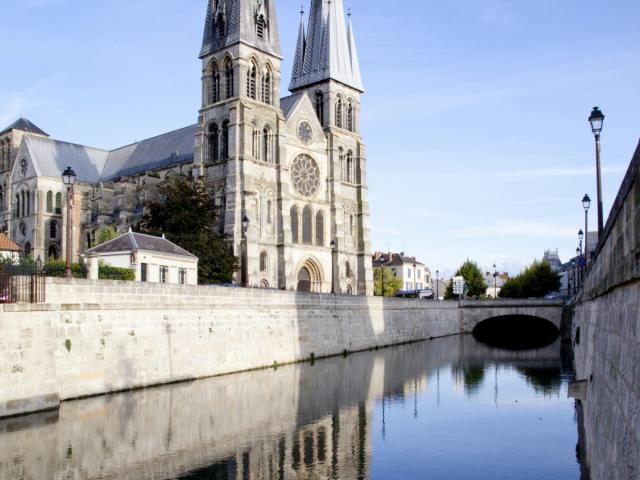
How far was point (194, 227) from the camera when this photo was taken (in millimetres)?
53844

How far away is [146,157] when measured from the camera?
3137 inches

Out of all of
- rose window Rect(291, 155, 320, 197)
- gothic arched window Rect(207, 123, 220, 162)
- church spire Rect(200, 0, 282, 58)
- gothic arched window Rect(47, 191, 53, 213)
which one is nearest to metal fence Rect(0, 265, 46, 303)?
gothic arched window Rect(207, 123, 220, 162)

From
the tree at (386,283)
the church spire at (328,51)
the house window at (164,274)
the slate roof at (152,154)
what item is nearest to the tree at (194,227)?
the house window at (164,274)

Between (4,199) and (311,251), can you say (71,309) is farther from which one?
(4,199)

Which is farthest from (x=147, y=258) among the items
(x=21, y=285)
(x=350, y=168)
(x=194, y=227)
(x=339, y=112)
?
(x=339, y=112)

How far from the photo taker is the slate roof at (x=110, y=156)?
75562mm

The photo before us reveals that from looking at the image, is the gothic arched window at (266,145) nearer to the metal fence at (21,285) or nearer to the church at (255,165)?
the church at (255,165)

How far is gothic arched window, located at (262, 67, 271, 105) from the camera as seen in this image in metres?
67.6

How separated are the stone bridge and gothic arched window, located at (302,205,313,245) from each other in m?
20.4

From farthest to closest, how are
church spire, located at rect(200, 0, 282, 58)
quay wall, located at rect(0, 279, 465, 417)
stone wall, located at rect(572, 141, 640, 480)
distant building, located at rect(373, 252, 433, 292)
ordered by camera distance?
distant building, located at rect(373, 252, 433, 292), church spire, located at rect(200, 0, 282, 58), quay wall, located at rect(0, 279, 465, 417), stone wall, located at rect(572, 141, 640, 480)

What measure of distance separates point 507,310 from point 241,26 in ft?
134

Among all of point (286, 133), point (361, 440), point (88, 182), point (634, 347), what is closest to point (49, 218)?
point (88, 182)

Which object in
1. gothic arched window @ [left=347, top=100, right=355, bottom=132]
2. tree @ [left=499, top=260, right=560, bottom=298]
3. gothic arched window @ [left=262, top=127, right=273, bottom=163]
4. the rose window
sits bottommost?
tree @ [left=499, top=260, right=560, bottom=298]

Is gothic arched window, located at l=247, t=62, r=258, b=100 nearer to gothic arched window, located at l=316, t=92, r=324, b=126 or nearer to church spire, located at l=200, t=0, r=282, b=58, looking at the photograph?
church spire, located at l=200, t=0, r=282, b=58
